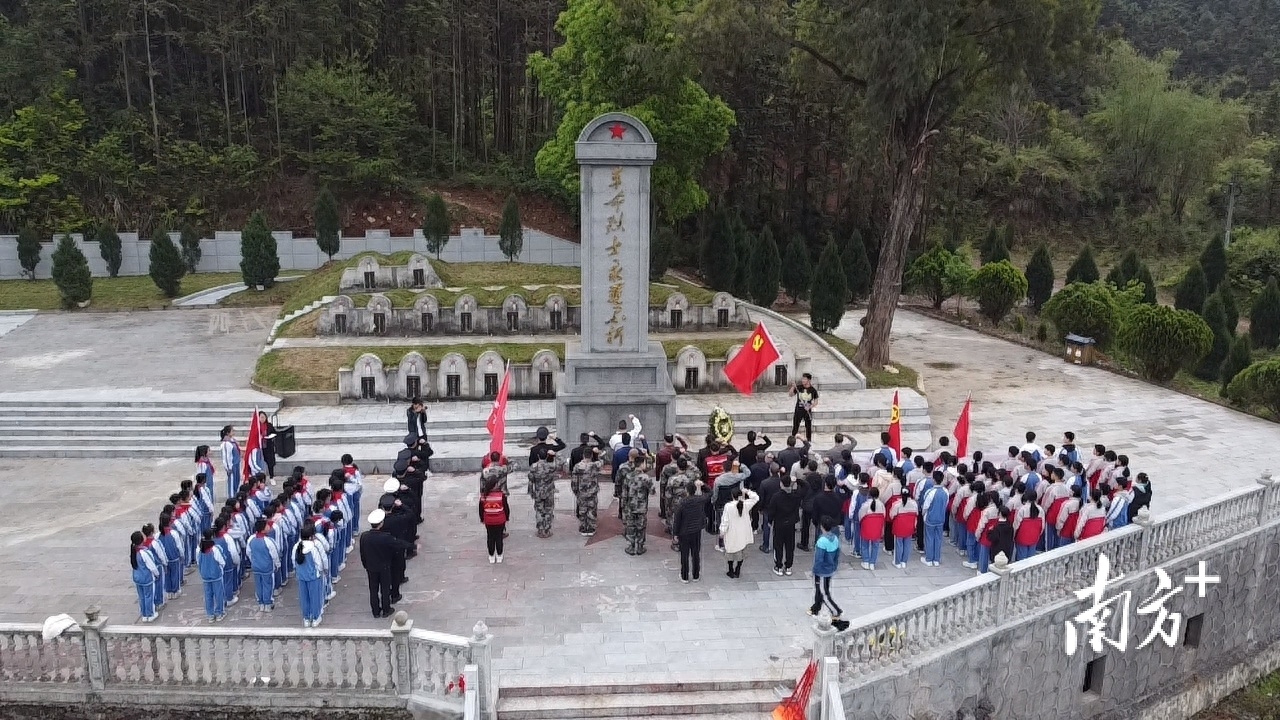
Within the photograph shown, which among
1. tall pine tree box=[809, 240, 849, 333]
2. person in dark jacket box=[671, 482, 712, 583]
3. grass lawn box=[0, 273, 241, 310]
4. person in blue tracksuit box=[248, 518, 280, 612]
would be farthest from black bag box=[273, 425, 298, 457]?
grass lawn box=[0, 273, 241, 310]

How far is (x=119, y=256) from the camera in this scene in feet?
103

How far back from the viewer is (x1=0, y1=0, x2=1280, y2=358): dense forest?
1195 inches

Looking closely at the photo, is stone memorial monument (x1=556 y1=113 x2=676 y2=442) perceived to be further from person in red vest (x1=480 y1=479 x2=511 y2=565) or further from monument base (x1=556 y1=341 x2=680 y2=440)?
person in red vest (x1=480 y1=479 x2=511 y2=565)

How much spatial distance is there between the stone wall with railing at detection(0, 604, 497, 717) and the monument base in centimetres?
711

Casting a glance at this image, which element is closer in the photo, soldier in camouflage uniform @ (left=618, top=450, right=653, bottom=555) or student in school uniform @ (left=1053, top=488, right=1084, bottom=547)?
student in school uniform @ (left=1053, top=488, right=1084, bottom=547)

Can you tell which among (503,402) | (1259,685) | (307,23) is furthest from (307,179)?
(1259,685)

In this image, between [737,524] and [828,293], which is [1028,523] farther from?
[828,293]

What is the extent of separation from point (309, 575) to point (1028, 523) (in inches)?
317

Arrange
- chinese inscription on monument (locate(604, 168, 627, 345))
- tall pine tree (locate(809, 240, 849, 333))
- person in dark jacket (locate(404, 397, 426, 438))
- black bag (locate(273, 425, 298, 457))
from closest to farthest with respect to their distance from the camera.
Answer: person in dark jacket (locate(404, 397, 426, 438))
black bag (locate(273, 425, 298, 457))
chinese inscription on monument (locate(604, 168, 627, 345))
tall pine tree (locate(809, 240, 849, 333))

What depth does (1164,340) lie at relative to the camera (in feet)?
69.6

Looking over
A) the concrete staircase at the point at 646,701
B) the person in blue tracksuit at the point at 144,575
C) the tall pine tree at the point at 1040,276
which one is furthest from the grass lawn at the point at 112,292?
the tall pine tree at the point at 1040,276

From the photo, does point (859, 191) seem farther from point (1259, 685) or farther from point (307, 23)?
point (1259, 685)

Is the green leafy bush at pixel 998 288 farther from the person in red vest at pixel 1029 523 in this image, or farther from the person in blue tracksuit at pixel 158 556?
the person in blue tracksuit at pixel 158 556

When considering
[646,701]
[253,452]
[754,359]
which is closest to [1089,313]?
[754,359]
